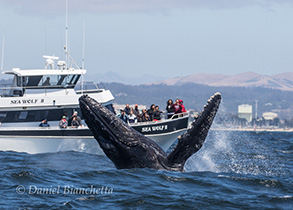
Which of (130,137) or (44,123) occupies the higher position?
(130,137)

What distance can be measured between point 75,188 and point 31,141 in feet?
48.3

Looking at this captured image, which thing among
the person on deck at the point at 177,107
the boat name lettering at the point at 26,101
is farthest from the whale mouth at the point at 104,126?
the boat name lettering at the point at 26,101

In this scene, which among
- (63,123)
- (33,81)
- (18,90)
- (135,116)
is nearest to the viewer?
(63,123)

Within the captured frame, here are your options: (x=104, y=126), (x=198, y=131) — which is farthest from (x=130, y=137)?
(x=198, y=131)

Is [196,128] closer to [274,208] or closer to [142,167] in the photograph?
[142,167]

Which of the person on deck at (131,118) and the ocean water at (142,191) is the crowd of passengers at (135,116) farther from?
the ocean water at (142,191)

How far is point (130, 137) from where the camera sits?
10.4 meters

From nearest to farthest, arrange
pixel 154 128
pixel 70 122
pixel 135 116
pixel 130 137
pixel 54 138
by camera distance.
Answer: pixel 130 137
pixel 54 138
pixel 154 128
pixel 135 116
pixel 70 122

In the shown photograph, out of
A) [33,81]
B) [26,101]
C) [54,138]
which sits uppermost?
[33,81]

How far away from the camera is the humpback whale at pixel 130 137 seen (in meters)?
10.2

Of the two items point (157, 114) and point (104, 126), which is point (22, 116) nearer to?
point (157, 114)

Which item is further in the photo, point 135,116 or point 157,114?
point 135,116

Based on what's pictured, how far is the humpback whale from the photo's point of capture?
10219 millimetres

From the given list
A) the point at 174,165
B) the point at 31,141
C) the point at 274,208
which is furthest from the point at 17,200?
the point at 31,141
